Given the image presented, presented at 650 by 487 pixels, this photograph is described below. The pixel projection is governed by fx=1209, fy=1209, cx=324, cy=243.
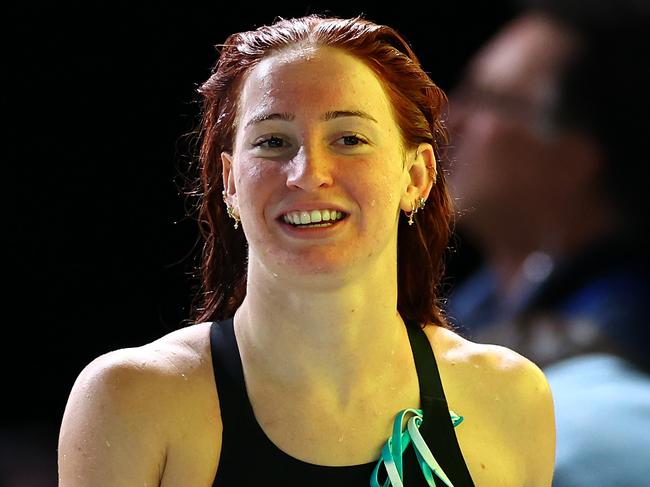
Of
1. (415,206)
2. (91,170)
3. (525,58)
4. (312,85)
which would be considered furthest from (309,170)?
(91,170)

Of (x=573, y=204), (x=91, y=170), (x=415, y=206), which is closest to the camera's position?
(x=573, y=204)

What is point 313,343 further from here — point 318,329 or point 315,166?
point 315,166

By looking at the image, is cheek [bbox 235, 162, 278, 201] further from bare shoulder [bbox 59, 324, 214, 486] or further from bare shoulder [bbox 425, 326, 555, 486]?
bare shoulder [bbox 425, 326, 555, 486]

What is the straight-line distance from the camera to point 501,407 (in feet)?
7.06

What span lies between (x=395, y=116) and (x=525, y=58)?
238mm

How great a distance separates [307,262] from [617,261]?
0.51 metres

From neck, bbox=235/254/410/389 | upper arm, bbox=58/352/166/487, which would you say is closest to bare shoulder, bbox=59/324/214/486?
upper arm, bbox=58/352/166/487

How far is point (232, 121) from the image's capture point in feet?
6.84

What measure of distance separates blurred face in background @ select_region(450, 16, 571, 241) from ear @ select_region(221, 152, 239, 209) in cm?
47

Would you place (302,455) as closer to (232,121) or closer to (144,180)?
(232,121)

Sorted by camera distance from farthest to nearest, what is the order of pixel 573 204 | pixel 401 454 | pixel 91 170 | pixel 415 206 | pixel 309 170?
pixel 91 170 < pixel 415 206 < pixel 401 454 < pixel 309 170 < pixel 573 204

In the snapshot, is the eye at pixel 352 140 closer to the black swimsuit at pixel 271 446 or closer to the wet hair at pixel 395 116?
the wet hair at pixel 395 116

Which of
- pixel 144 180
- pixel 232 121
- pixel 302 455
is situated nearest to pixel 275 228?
pixel 232 121

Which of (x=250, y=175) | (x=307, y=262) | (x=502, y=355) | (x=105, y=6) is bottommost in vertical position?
(x=502, y=355)
